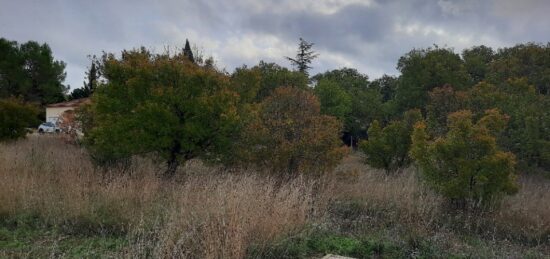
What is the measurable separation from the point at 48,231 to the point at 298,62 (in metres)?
39.3

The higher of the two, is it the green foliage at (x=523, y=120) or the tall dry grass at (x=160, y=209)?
the green foliage at (x=523, y=120)

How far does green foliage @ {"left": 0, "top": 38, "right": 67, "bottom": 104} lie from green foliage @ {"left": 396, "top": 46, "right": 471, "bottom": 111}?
30016mm

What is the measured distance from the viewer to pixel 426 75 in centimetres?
2120

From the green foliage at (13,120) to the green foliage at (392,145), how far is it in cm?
1315

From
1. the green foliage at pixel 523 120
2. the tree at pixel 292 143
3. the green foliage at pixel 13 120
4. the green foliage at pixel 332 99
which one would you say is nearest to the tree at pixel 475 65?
the green foliage at pixel 332 99

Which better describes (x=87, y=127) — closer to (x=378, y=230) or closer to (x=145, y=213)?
(x=145, y=213)

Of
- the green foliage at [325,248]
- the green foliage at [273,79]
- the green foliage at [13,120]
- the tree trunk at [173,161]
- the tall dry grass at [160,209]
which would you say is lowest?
the green foliage at [325,248]

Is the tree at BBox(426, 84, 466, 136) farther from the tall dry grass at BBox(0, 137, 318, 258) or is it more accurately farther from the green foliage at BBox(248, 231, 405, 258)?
the green foliage at BBox(248, 231, 405, 258)

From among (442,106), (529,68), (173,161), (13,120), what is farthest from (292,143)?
(529,68)

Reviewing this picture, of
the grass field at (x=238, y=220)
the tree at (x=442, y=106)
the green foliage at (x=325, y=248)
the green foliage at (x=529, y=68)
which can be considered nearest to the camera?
the grass field at (x=238, y=220)

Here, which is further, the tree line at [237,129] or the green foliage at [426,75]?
the green foliage at [426,75]

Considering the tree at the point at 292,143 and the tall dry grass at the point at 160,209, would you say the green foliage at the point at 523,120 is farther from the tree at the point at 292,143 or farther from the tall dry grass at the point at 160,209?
the tall dry grass at the point at 160,209

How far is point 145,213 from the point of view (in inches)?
226

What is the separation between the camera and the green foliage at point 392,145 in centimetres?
1273
